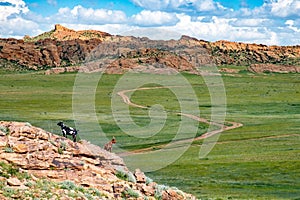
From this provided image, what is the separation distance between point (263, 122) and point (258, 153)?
2447 centimetres

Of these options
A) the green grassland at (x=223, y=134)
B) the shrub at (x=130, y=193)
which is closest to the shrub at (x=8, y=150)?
the shrub at (x=130, y=193)

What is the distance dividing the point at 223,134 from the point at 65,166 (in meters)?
41.6

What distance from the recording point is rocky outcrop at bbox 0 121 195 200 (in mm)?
16125

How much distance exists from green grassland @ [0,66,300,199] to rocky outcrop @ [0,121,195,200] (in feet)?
37.5

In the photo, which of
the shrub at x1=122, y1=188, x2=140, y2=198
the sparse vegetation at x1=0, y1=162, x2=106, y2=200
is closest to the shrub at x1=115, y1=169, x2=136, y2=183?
the shrub at x1=122, y1=188, x2=140, y2=198

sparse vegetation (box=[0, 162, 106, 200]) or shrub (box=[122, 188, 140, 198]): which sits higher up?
sparse vegetation (box=[0, 162, 106, 200])

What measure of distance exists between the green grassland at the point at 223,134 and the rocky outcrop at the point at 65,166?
11435mm

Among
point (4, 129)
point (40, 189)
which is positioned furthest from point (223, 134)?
point (40, 189)

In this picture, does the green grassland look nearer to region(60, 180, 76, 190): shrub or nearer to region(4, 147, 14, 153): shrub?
region(60, 180, 76, 190): shrub

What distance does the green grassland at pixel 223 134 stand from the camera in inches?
1303

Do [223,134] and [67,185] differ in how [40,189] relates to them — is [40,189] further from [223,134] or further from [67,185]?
[223,134]

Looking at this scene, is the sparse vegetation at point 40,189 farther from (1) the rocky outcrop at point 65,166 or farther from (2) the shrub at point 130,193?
(2) the shrub at point 130,193

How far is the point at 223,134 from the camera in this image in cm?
5694

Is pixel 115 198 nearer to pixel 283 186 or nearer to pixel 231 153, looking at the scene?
pixel 283 186
